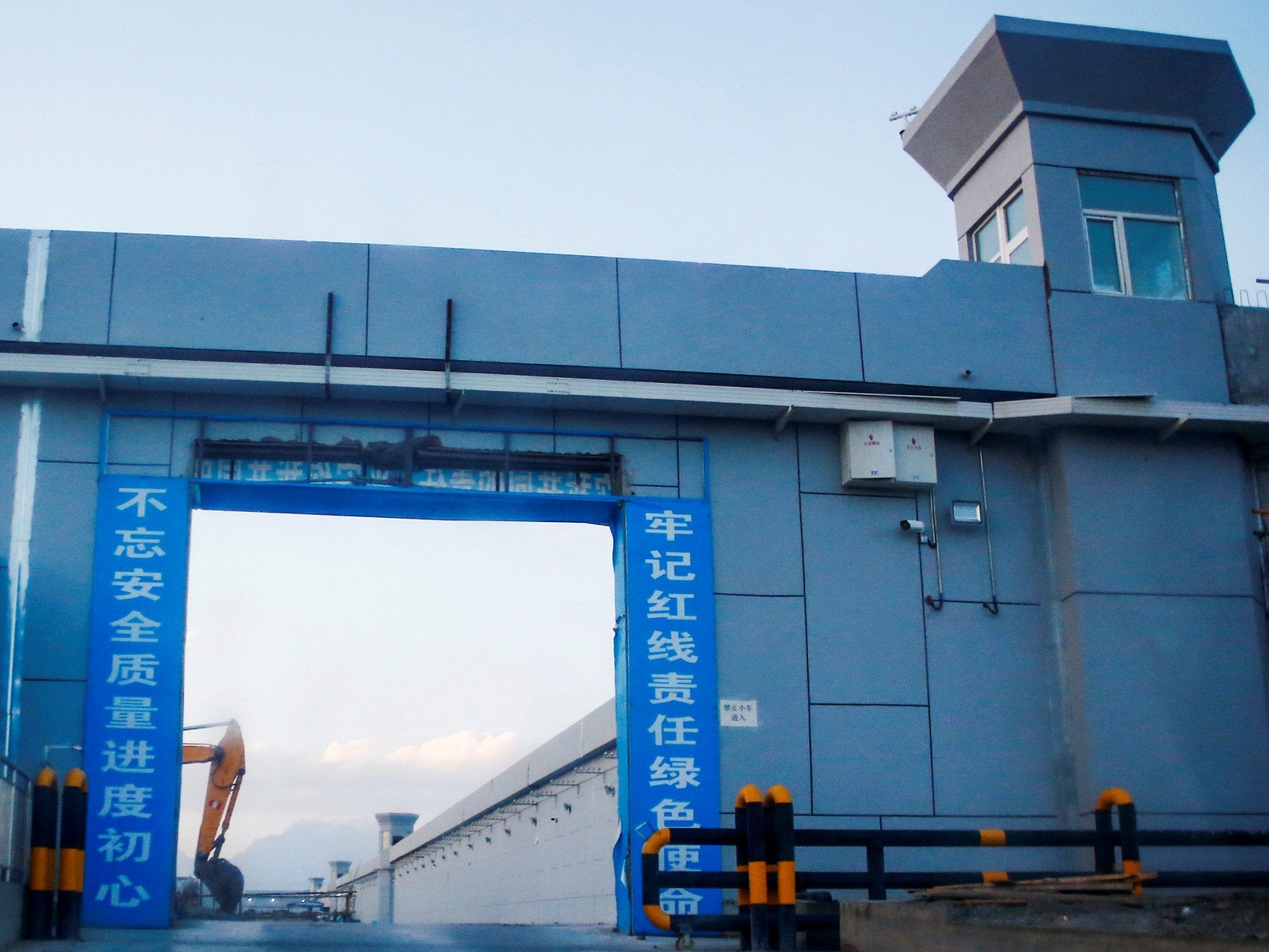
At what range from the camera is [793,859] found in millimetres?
9031

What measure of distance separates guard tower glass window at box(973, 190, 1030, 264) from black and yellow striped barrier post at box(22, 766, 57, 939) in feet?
36.3

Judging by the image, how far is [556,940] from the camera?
11.0m

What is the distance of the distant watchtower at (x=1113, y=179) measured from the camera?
48.0ft

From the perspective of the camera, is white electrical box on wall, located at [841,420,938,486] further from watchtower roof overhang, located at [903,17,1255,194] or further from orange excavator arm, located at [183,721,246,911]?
orange excavator arm, located at [183,721,246,911]

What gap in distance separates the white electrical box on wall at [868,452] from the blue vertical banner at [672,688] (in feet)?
5.02

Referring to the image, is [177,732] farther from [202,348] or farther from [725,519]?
[725,519]

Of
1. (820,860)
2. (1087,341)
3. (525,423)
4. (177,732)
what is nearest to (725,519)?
(525,423)

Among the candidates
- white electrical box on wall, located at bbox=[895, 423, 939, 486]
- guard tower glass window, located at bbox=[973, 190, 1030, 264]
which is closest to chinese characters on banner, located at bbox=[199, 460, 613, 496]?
white electrical box on wall, located at bbox=[895, 423, 939, 486]

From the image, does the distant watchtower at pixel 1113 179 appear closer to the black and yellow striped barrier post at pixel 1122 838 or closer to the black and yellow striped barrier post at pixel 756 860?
the black and yellow striped barrier post at pixel 1122 838

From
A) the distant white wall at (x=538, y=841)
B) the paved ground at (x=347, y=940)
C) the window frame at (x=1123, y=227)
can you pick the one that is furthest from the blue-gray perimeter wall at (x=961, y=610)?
the distant white wall at (x=538, y=841)

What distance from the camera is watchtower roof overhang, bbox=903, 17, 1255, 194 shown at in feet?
48.4

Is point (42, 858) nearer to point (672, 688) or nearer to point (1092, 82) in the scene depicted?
point (672, 688)

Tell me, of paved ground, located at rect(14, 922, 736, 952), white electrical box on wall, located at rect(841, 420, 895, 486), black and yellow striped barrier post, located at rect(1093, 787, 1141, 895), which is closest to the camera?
paved ground, located at rect(14, 922, 736, 952)

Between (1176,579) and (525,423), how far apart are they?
6.67 meters
